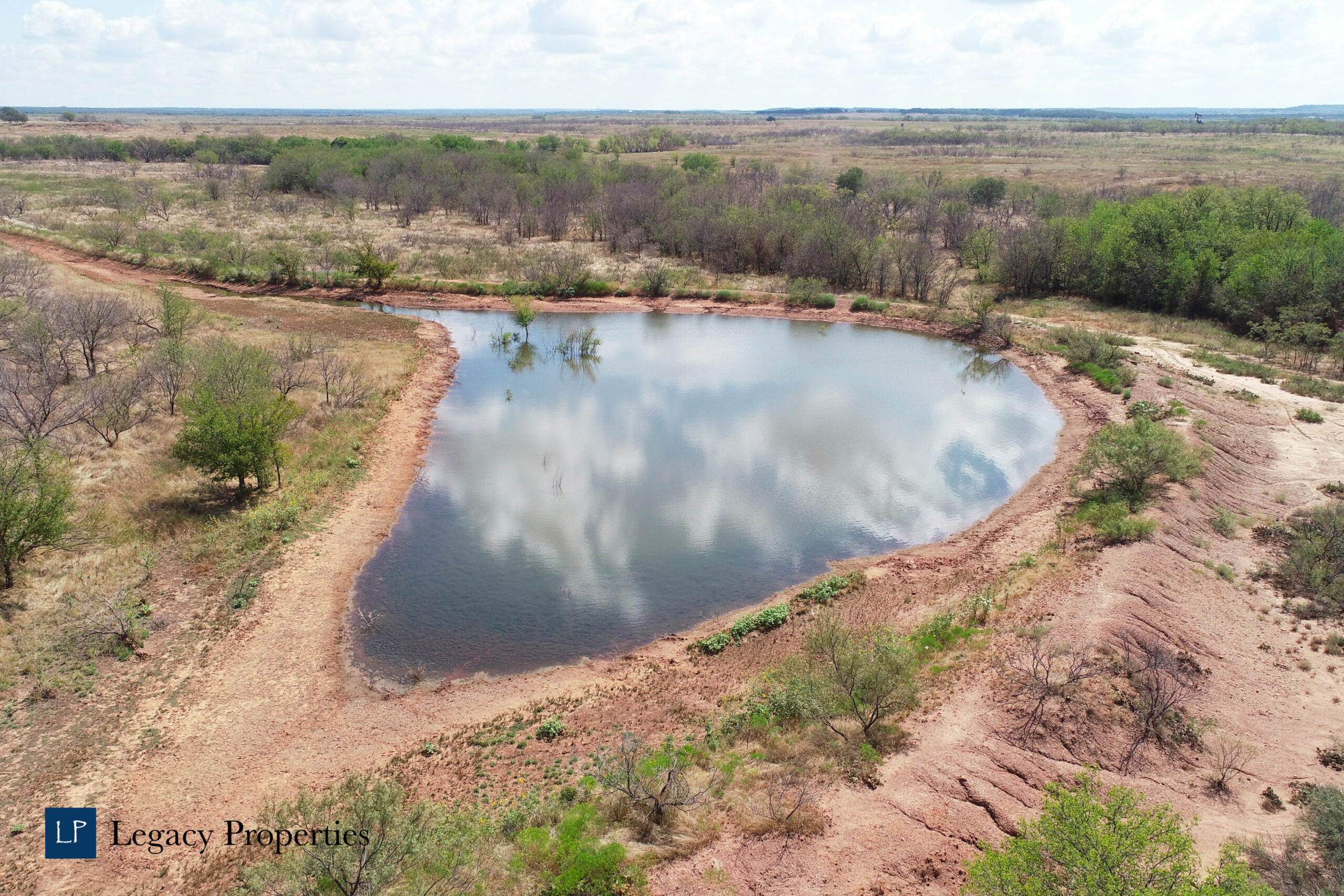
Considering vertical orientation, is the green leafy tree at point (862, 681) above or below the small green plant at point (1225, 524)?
below

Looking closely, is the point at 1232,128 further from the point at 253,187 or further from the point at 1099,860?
the point at 1099,860

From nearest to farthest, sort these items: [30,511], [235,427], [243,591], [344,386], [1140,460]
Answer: [30,511] < [243,591] < [235,427] < [1140,460] < [344,386]

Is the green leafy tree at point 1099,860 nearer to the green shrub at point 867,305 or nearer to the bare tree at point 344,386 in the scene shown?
the bare tree at point 344,386

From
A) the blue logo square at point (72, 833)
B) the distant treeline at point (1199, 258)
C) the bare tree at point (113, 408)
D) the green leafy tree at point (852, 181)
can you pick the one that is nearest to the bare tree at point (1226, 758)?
the blue logo square at point (72, 833)

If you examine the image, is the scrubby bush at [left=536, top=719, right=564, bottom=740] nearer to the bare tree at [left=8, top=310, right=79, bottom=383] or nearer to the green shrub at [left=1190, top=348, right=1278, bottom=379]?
the bare tree at [left=8, top=310, right=79, bottom=383]

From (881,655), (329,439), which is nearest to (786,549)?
(881,655)

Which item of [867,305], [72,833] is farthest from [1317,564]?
[867,305]
